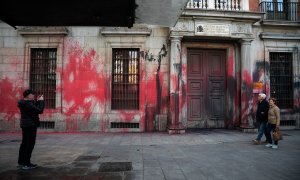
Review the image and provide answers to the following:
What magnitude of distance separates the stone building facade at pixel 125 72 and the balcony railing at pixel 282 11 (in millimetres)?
1505

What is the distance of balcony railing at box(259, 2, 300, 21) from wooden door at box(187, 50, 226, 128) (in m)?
3.73

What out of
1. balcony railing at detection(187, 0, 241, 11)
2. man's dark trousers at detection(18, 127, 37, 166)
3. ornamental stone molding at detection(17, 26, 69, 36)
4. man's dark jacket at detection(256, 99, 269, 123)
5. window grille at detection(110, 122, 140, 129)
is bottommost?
Answer: window grille at detection(110, 122, 140, 129)

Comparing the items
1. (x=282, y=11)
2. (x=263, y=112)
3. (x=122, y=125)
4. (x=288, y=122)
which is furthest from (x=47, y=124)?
(x=282, y=11)

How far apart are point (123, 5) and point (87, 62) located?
27.5ft

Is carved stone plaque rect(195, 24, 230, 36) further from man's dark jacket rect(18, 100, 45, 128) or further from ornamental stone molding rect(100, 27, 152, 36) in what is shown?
man's dark jacket rect(18, 100, 45, 128)

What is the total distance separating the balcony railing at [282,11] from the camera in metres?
14.2

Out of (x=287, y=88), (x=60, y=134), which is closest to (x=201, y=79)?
(x=287, y=88)

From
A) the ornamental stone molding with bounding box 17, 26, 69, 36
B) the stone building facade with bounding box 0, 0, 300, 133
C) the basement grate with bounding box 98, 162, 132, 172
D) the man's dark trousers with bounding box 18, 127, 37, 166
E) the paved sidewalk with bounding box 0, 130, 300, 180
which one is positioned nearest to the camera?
the paved sidewalk with bounding box 0, 130, 300, 180

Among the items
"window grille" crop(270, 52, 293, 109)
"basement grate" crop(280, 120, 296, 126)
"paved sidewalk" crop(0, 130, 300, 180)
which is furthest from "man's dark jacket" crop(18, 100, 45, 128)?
"basement grate" crop(280, 120, 296, 126)

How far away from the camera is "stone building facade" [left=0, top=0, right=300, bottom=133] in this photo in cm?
1256

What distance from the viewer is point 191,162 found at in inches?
261

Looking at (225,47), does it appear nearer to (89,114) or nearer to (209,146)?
(209,146)

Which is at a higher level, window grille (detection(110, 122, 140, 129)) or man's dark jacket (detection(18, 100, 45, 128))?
man's dark jacket (detection(18, 100, 45, 128))

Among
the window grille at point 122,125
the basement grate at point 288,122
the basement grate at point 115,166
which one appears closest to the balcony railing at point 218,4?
the basement grate at point 288,122
